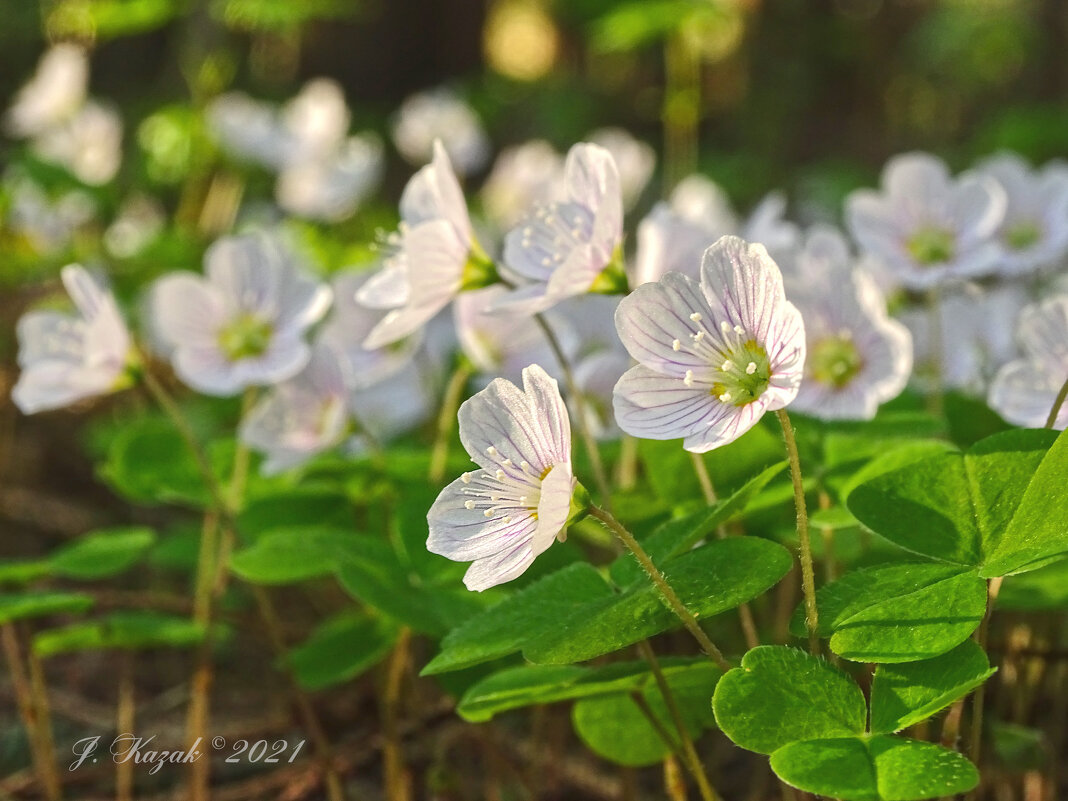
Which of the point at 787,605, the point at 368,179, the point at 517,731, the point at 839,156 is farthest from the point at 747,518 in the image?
the point at 839,156

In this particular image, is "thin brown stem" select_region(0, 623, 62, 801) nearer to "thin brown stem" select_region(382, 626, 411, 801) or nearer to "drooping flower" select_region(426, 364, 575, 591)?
"thin brown stem" select_region(382, 626, 411, 801)

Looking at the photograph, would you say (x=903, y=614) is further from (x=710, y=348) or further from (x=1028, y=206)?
(x=1028, y=206)

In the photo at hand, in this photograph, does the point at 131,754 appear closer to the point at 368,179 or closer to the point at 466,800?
the point at 466,800

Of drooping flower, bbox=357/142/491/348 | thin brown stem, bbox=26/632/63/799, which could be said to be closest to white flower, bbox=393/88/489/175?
drooping flower, bbox=357/142/491/348

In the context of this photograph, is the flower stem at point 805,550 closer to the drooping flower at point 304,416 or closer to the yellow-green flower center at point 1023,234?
the drooping flower at point 304,416

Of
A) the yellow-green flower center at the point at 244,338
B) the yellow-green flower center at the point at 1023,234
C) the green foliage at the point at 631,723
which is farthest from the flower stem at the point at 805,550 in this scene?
the yellow-green flower center at the point at 1023,234

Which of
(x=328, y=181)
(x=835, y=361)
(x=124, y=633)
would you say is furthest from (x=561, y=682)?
(x=328, y=181)

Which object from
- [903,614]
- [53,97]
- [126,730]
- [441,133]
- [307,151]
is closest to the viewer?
[903,614]
